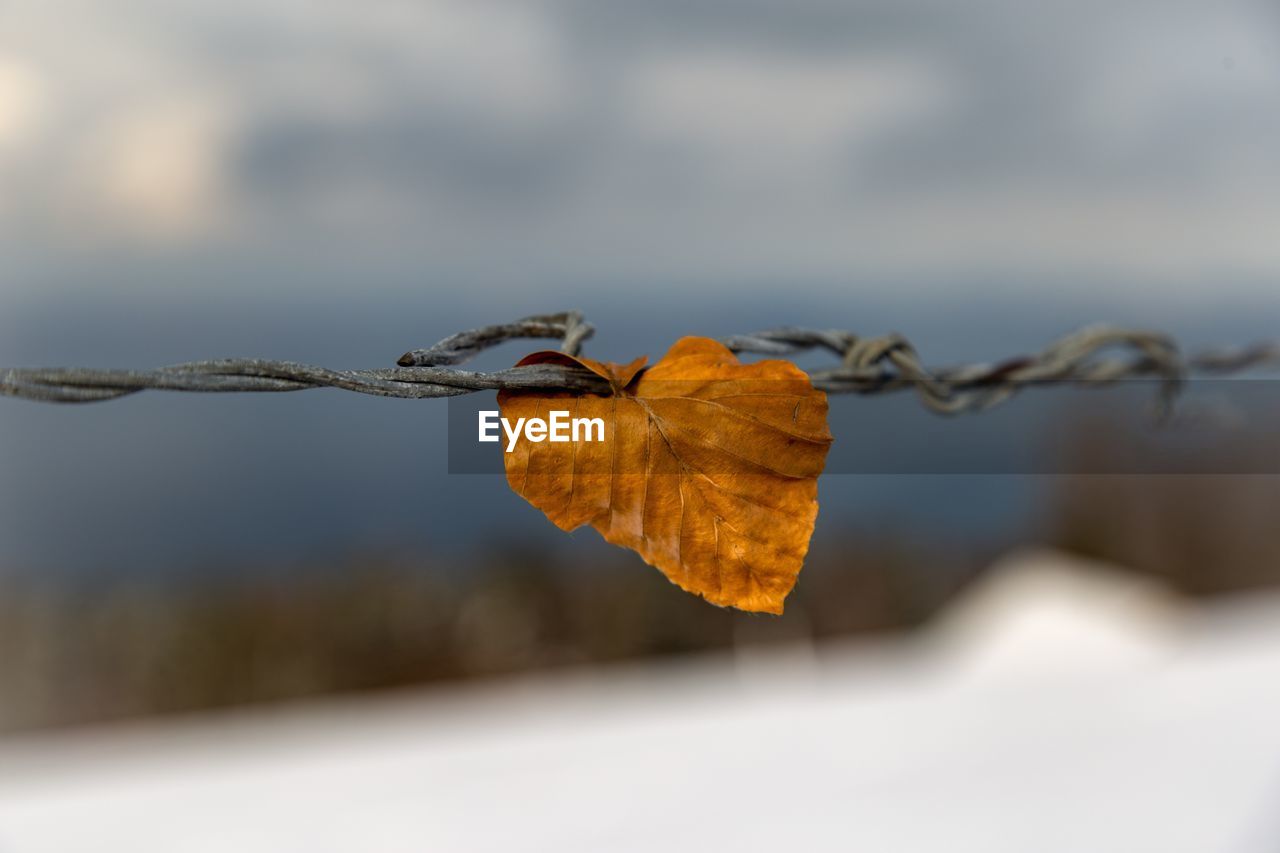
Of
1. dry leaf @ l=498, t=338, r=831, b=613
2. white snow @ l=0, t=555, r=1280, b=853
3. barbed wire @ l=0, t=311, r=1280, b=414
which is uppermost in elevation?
barbed wire @ l=0, t=311, r=1280, b=414

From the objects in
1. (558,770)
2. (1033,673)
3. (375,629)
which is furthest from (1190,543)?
(375,629)

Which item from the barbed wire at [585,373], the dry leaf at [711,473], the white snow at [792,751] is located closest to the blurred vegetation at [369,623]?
the white snow at [792,751]

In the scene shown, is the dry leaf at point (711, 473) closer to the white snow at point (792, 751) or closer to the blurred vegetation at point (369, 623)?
the white snow at point (792, 751)

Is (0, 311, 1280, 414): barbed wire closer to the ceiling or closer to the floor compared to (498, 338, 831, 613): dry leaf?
closer to the ceiling

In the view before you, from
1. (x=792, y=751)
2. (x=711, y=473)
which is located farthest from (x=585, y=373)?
(x=792, y=751)

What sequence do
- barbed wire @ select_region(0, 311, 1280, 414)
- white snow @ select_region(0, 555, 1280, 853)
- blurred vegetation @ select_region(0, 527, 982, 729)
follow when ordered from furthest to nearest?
blurred vegetation @ select_region(0, 527, 982, 729) < white snow @ select_region(0, 555, 1280, 853) < barbed wire @ select_region(0, 311, 1280, 414)

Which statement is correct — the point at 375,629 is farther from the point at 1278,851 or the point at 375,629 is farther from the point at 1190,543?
the point at 1190,543

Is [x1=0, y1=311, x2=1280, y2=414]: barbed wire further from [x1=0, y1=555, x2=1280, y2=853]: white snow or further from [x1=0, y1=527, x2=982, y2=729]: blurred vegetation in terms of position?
[x1=0, y1=527, x2=982, y2=729]: blurred vegetation

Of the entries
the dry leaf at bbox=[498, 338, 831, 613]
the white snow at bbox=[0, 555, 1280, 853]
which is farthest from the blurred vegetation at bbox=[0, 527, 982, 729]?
the dry leaf at bbox=[498, 338, 831, 613]
